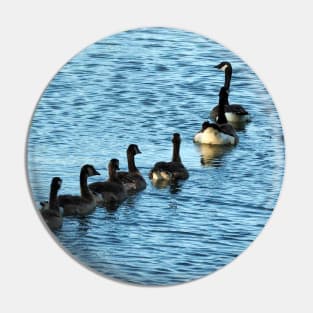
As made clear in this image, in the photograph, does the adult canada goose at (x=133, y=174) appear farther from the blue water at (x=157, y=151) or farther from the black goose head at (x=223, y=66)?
the black goose head at (x=223, y=66)

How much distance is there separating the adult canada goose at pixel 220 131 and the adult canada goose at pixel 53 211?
4.79 feet

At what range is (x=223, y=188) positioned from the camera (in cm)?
1197

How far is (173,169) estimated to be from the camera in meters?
12.0

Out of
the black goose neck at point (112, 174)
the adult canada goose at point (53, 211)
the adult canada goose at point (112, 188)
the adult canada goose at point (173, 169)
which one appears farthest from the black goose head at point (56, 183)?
the adult canada goose at point (173, 169)

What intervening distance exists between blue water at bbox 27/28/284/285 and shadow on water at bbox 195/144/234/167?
1 centimetres

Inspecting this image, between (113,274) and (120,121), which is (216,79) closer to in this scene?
(120,121)

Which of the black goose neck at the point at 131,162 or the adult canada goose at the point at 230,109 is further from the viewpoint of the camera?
the adult canada goose at the point at 230,109

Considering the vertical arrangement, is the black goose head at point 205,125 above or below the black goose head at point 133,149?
above

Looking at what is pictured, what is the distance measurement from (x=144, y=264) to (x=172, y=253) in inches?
8.9

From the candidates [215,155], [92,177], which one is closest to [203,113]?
[215,155]

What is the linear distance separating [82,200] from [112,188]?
38cm

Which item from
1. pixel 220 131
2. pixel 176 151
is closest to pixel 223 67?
pixel 176 151

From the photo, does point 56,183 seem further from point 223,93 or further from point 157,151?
point 223,93

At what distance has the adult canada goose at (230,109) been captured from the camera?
1209 cm
